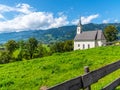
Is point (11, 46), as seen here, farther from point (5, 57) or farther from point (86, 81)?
point (86, 81)

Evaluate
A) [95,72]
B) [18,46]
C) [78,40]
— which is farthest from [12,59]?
[95,72]

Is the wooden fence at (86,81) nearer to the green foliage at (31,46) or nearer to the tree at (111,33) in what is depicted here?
the green foliage at (31,46)

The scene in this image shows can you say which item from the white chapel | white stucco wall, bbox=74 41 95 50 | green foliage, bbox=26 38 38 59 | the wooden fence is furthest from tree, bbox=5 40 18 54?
the wooden fence

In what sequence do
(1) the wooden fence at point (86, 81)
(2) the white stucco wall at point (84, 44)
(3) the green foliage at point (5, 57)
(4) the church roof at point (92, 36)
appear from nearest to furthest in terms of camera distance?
(1) the wooden fence at point (86, 81) < (3) the green foliage at point (5, 57) < (4) the church roof at point (92, 36) < (2) the white stucco wall at point (84, 44)

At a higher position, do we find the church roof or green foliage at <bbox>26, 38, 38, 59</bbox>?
the church roof

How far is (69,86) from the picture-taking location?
551cm

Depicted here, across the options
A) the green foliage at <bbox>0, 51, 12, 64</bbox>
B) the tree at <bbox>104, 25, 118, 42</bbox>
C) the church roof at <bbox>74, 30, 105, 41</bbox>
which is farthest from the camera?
the tree at <bbox>104, 25, 118, 42</bbox>

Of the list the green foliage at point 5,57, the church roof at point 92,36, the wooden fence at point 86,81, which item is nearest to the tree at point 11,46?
the green foliage at point 5,57

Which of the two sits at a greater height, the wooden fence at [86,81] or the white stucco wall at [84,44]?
the wooden fence at [86,81]

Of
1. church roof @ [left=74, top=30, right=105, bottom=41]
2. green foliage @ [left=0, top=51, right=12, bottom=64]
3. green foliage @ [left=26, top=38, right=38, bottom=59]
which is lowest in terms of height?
green foliage @ [left=0, top=51, right=12, bottom=64]

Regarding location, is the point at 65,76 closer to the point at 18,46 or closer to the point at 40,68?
the point at 40,68

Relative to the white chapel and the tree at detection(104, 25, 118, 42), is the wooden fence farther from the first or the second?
the tree at detection(104, 25, 118, 42)

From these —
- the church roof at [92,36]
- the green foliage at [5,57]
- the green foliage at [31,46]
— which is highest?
the church roof at [92,36]

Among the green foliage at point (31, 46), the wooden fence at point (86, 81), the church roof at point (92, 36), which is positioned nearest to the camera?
the wooden fence at point (86, 81)
